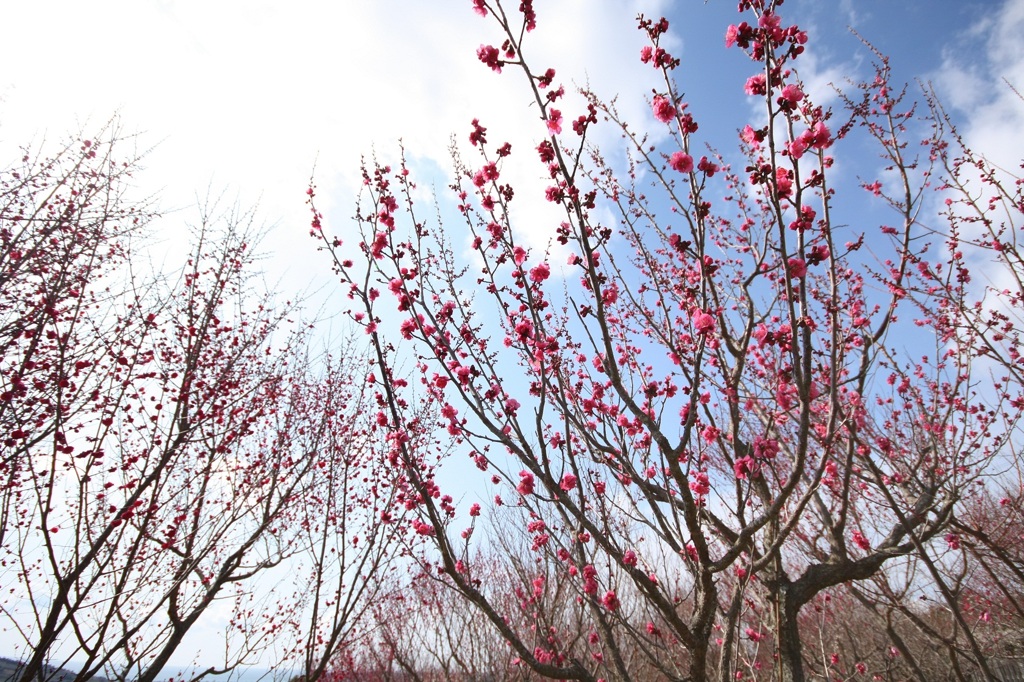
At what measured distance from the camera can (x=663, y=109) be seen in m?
2.99

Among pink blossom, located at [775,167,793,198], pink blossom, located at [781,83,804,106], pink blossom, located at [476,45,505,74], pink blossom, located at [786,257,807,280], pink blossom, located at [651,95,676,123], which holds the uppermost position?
pink blossom, located at [476,45,505,74]

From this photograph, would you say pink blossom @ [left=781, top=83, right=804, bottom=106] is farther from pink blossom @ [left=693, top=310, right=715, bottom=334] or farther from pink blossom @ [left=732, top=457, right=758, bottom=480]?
pink blossom @ [left=732, top=457, right=758, bottom=480]

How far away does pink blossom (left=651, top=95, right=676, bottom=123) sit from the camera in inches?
118

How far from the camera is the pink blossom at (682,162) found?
2996 mm

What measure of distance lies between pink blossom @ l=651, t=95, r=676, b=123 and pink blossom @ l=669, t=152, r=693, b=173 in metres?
0.23

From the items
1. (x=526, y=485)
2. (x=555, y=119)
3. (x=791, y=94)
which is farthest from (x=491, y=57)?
(x=526, y=485)

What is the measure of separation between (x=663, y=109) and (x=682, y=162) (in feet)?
1.08

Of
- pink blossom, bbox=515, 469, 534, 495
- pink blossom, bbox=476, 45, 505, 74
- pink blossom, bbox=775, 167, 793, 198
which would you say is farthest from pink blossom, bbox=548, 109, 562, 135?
pink blossom, bbox=515, 469, 534, 495

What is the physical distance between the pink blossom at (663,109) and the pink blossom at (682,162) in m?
0.23

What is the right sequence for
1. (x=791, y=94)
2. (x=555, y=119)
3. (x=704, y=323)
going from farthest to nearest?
(x=555, y=119), (x=704, y=323), (x=791, y=94)

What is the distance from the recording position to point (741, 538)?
2.81 meters

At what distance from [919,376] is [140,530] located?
8721mm

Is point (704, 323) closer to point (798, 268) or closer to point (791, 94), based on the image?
point (798, 268)

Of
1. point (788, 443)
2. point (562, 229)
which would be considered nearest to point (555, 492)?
point (562, 229)
